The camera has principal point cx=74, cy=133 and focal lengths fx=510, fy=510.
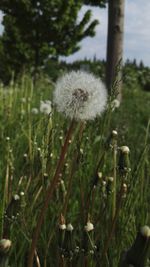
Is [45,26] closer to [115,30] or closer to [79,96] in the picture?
[115,30]

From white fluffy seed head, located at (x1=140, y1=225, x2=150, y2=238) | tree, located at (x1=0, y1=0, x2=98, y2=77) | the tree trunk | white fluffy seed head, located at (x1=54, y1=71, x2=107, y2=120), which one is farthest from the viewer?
tree, located at (x1=0, y1=0, x2=98, y2=77)

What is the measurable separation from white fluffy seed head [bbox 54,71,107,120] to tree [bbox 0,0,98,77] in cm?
2040

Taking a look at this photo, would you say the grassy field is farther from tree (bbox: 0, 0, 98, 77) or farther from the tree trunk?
tree (bbox: 0, 0, 98, 77)

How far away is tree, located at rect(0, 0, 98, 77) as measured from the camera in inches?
863

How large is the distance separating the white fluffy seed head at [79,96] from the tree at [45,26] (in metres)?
20.4

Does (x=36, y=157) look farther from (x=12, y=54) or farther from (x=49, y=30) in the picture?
(x=12, y=54)

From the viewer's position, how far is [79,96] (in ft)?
4.43

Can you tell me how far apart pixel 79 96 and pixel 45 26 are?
21736 millimetres

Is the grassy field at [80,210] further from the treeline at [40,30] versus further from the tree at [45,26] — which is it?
the tree at [45,26]

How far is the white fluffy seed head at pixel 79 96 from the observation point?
4.43ft

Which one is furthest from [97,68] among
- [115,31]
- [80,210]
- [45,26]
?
[80,210]

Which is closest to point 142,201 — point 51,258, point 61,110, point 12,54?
point 51,258

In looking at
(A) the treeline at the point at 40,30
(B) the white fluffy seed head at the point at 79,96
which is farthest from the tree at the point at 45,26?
(B) the white fluffy seed head at the point at 79,96

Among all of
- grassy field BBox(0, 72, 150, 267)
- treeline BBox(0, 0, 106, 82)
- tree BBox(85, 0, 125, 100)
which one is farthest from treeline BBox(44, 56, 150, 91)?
grassy field BBox(0, 72, 150, 267)
